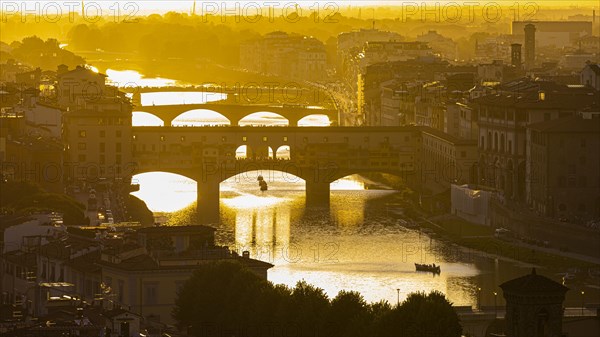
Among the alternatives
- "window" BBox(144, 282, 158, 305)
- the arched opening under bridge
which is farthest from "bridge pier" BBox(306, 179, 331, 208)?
"window" BBox(144, 282, 158, 305)

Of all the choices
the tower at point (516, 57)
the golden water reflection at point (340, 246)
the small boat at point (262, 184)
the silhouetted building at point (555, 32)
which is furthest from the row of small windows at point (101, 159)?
the silhouetted building at point (555, 32)

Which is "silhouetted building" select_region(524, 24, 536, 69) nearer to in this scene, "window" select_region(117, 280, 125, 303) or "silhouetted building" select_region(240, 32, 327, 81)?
"silhouetted building" select_region(240, 32, 327, 81)

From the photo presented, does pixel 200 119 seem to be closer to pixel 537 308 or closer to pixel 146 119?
pixel 146 119

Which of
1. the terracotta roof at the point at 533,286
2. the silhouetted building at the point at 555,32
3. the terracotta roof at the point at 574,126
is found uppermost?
the silhouetted building at the point at 555,32

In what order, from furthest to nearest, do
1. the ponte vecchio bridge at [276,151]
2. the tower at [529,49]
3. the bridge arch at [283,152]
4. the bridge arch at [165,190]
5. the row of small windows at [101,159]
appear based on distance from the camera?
the tower at [529,49] → the bridge arch at [283,152] → the ponte vecchio bridge at [276,151] → the row of small windows at [101,159] → the bridge arch at [165,190]

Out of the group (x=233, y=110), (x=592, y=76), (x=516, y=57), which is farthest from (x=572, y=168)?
(x=516, y=57)

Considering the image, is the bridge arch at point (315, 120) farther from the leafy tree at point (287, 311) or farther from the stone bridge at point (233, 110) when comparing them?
the leafy tree at point (287, 311)
